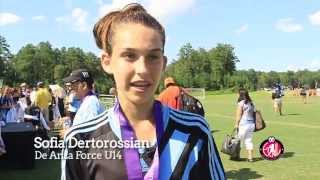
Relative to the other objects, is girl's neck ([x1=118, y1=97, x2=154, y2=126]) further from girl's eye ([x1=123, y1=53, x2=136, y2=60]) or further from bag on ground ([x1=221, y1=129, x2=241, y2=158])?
bag on ground ([x1=221, y1=129, x2=241, y2=158])

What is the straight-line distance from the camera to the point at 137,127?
2.27 m

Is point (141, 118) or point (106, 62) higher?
point (106, 62)

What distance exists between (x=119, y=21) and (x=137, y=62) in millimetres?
236

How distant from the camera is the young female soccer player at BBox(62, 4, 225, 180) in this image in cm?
215

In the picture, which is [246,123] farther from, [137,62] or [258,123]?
[137,62]

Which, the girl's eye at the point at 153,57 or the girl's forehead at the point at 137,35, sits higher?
the girl's forehead at the point at 137,35

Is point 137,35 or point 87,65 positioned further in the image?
point 87,65

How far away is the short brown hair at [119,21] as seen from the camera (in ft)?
7.30

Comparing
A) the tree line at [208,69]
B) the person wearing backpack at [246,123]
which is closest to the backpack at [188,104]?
the person wearing backpack at [246,123]

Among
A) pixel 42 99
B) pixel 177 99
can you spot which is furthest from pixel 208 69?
pixel 177 99

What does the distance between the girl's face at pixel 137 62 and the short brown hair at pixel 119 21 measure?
36mm

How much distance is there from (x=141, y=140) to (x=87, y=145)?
223 millimetres

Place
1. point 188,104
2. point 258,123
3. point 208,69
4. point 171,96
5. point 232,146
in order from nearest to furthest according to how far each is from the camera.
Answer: point 171,96
point 188,104
point 232,146
point 258,123
point 208,69

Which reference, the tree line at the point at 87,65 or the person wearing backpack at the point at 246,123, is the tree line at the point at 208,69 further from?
the person wearing backpack at the point at 246,123
